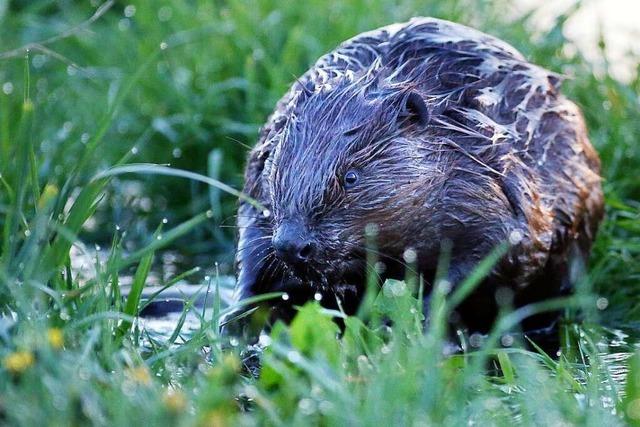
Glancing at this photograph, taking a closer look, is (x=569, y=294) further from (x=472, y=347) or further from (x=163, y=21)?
(x=163, y=21)

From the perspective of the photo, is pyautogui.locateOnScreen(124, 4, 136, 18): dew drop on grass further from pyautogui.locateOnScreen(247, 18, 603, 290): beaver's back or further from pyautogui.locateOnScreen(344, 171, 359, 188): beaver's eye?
pyautogui.locateOnScreen(344, 171, 359, 188): beaver's eye

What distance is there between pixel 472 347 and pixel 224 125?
5.78 feet

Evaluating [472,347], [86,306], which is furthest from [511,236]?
[86,306]

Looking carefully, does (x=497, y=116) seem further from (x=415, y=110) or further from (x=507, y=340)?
(x=507, y=340)

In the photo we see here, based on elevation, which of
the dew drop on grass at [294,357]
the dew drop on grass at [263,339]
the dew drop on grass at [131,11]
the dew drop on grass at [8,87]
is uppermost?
the dew drop on grass at [294,357]

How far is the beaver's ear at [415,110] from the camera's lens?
12.0 ft

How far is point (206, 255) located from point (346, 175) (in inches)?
69.9

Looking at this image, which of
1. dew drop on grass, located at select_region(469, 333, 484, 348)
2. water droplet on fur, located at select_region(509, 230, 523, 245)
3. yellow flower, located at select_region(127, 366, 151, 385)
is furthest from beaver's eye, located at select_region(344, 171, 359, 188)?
yellow flower, located at select_region(127, 366, 151, 385)

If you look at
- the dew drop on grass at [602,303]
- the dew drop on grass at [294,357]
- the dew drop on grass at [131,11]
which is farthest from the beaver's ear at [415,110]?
the dew drop on grass at [131,11]

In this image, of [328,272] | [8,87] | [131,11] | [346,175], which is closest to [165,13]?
[131,11]

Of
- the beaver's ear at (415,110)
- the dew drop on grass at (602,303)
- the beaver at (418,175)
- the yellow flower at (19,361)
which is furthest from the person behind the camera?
the dew drop on grass at (602,303)

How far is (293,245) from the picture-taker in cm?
336

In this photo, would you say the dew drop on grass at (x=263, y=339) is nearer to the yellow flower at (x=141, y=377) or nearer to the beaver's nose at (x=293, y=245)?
the beaver's nose at (x=293, y=245)

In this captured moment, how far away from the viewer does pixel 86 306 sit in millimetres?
3016
